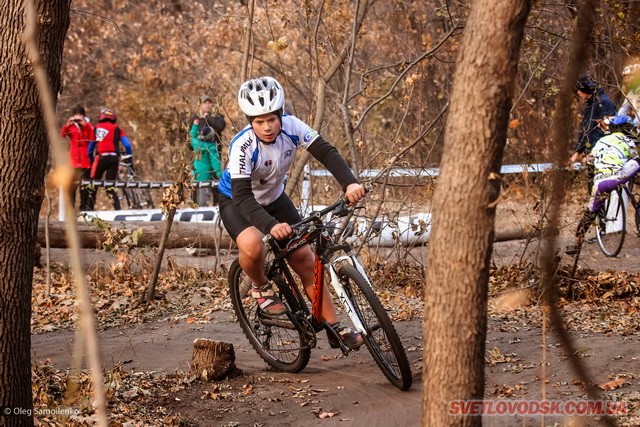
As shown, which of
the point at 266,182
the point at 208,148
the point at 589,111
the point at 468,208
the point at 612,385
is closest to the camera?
the point at 468,208

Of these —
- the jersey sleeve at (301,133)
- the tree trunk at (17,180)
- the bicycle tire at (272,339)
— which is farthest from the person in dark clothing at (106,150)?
the tree trunk at (17,180)

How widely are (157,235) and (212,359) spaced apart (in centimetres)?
670

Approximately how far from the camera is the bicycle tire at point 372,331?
6.12 meters

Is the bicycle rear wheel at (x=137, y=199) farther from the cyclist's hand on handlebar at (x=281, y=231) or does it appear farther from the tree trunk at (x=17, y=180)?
the tree trunk at (x=17, y=180)

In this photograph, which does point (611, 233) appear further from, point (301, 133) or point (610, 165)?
point (301, 133)

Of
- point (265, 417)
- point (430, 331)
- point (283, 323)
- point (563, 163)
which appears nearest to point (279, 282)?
point (283, 323)

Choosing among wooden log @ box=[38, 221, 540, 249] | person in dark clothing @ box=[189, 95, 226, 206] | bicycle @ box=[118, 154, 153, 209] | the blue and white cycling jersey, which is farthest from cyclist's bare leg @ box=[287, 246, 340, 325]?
bicycle @ box=[118, 154, 153, 209]

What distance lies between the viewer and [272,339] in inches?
294

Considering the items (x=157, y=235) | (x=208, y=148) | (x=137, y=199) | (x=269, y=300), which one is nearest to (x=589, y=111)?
(x=269, y=300)

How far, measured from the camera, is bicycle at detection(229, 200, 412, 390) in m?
6.18

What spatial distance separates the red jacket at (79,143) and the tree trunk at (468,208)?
51.7 feet

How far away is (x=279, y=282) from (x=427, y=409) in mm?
3739

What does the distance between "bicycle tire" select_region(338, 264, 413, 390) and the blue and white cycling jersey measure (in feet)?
3.16

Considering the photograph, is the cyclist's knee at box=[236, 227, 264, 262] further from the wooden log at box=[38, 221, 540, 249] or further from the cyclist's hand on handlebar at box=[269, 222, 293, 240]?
the wooden log at box=[38, 221, 540, 249]
